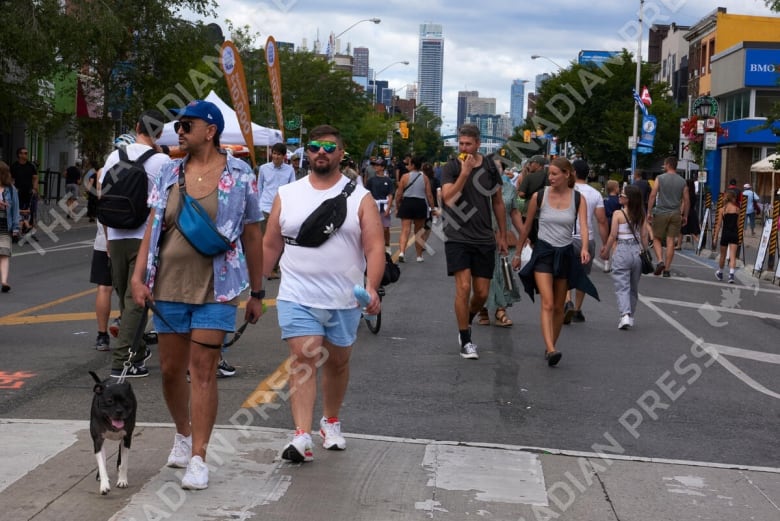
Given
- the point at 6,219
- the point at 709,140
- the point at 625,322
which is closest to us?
the point at 625,322

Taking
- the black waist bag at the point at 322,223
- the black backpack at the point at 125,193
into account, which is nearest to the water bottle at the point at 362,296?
the black waist bag at the point at 322,223

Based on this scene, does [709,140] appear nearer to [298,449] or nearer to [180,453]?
[298,449]

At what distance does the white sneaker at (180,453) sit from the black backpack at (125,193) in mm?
3196

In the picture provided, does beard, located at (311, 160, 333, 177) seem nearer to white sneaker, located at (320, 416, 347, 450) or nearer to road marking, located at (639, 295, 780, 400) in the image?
white sneaker, located at (320, 416, 347, 450)

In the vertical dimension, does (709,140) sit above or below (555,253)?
above

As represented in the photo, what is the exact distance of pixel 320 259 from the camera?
630 cm

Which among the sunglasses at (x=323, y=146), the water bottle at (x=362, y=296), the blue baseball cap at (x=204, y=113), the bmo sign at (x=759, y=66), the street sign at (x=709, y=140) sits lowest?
the water bottle at (x=362, y=296)

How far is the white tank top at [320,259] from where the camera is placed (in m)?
6.30

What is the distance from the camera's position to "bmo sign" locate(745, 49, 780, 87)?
56.6m

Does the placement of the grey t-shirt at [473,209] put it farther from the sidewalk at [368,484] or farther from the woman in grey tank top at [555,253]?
the sidewalk at [368,484]

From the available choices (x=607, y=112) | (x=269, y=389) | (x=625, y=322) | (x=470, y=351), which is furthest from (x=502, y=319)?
(x=607, y=112)

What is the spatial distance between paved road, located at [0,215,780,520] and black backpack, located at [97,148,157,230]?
1239mm

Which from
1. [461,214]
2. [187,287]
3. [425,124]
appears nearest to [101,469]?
[187,287]

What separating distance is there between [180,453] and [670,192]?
16.7 m
